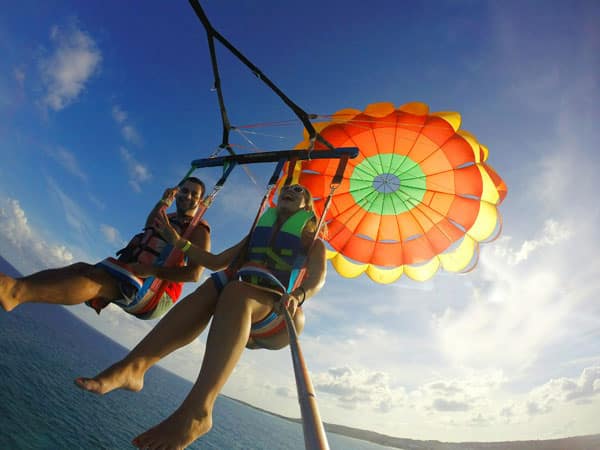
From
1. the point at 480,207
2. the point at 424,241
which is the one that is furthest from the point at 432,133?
the point at 424,241

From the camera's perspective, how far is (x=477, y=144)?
18.0ft

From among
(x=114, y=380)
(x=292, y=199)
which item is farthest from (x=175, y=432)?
(x=292, y=199)

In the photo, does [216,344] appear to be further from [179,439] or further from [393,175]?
[393,175]

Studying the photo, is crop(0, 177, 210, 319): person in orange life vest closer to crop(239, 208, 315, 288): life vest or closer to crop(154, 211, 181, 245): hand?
crop(154, 211, 181, 245): hand

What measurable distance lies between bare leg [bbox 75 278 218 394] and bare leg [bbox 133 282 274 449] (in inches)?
15.5

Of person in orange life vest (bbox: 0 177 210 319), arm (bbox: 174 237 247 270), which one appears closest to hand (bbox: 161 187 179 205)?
person in orange life vest (bbox: 0 177 210 319)

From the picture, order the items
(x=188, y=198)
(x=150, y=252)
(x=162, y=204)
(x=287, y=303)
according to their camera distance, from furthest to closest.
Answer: (x=188, y=198)
(x=162, y=204)
(x=150, y=252)
(x=287, y=303)

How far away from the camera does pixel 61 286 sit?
7.82ft

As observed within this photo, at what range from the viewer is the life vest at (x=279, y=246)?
2652mm

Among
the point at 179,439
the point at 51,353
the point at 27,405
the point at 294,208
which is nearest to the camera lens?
the point at 179,439

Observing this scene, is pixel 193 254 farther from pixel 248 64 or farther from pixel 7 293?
pixel 248 64

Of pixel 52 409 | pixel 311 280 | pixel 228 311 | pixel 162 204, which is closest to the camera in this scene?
pixel 228 311

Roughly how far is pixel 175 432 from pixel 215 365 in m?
0.35

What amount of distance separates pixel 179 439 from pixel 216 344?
47cm
